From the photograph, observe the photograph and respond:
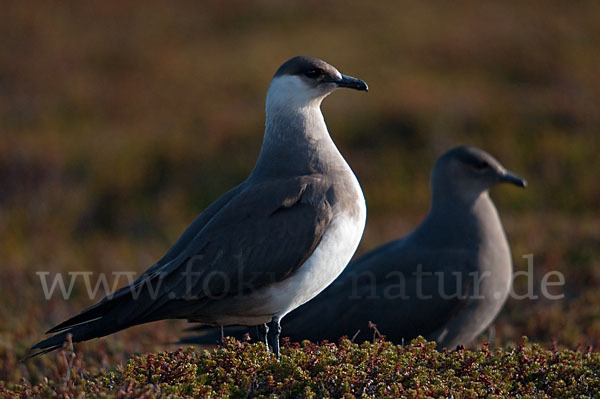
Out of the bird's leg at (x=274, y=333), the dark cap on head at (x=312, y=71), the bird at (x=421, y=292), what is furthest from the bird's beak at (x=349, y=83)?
the bird's leg at (x=274, y=333)

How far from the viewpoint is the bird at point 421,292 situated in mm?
5199

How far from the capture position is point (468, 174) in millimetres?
6125

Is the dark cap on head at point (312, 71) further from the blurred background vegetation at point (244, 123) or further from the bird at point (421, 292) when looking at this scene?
the blurred background vegetation at point (244, 123)

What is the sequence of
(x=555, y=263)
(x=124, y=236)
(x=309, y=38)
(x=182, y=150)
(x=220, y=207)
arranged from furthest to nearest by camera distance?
(x=309, y=38)
(x=182, y=150)
(x=124, y=236)
(x=555, y=263)
(x=220, y=207)

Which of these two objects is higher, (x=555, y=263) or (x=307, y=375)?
(x=307, y=375)

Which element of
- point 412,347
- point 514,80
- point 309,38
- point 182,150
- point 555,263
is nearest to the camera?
point 412,347

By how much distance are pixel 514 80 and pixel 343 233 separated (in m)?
9.79

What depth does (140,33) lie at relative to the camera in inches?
589

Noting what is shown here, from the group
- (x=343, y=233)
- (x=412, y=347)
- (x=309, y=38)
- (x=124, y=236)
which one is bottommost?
(x=124, y=236)

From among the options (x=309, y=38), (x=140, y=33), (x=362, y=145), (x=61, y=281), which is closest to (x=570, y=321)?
(x=61, y=281)

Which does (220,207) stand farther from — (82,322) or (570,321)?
(570,321)

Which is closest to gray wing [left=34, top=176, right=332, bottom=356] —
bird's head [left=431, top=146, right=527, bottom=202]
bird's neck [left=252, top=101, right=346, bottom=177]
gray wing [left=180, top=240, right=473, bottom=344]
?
bird's neck [left=252, top=101, right=346, bottom=177]

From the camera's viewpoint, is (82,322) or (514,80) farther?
(514,80)

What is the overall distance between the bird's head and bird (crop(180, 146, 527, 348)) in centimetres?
33
